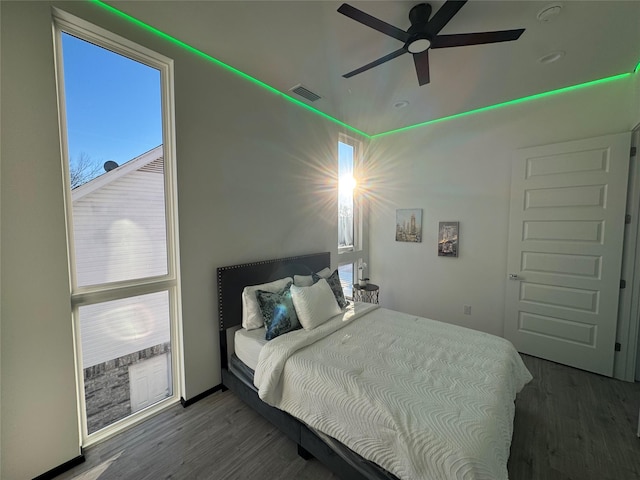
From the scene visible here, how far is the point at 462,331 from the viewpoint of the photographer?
2277 mm

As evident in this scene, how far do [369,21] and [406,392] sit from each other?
2219 mm

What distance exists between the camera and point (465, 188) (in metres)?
3.49

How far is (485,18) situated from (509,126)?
5.66ft

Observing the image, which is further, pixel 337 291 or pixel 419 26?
pixel 337 291

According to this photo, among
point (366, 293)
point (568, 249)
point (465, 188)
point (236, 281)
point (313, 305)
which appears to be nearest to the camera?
point (313, 305)

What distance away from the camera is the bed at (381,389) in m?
1.21

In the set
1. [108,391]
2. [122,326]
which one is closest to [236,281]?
[122,326]

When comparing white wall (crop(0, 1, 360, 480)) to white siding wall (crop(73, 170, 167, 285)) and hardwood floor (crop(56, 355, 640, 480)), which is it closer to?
white siding wall (crop(73, 170, 167, 285))

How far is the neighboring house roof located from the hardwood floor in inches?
71.1

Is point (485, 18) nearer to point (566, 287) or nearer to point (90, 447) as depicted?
point (566, 287)

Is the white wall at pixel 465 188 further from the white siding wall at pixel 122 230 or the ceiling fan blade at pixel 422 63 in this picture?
the white siding wall at pixel 122 230

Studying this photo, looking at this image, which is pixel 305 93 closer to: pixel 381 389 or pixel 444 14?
pixel 444 14

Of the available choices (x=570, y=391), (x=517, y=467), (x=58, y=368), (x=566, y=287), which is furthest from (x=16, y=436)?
(x=566, y=287)

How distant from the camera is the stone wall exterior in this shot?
187 centimetres
